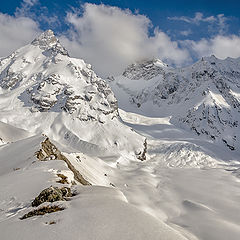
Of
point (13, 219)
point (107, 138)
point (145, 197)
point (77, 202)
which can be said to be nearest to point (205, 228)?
point (77, 202)

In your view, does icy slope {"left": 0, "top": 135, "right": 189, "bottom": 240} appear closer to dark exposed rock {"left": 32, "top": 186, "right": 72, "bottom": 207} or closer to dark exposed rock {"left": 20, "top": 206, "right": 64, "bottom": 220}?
dark exposed rock {"left": 20, "top": 206, "right": 64, "bottom": 220}

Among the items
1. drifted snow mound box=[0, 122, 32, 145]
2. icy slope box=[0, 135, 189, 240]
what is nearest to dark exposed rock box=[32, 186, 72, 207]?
icy slope box=[0, 135, 189, 240]

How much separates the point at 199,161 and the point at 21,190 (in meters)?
183

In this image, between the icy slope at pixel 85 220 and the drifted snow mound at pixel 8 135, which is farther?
the drifted snow mound at pixel 8 135

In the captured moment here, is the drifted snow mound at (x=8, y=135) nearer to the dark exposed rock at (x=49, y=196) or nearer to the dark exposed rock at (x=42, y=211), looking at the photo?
the dark exposed rock at (x=49, y=196)

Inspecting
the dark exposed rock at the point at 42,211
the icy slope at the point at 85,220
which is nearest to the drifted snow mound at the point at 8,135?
the icy slope at the point at 85,220

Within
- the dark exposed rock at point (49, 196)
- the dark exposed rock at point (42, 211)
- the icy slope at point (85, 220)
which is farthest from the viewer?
the dark exposed rock at point (49, 196)

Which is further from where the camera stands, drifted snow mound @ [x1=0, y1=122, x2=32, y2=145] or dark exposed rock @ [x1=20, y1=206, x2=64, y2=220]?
drifted snow mound @ [x1=0, y1=122, x2=32, y2=145]

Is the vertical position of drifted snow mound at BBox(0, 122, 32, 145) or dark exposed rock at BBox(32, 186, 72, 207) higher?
dark exposed rock at BBox(32, 186, 72, 207)

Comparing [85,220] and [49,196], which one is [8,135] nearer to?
[49,196]

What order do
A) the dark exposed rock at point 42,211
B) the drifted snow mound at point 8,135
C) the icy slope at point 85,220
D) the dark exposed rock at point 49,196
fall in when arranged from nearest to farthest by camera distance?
the icy slope at point 85,220 < the dark exposed rock at point 42,211 < the dark exposed rock at point 49,196 < the drifted snow mound at point 8,135

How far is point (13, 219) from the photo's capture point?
13070 mm

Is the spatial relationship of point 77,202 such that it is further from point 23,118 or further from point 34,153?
point 23,118

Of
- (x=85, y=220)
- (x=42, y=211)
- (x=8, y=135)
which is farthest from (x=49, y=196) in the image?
(x=8, y=135)
